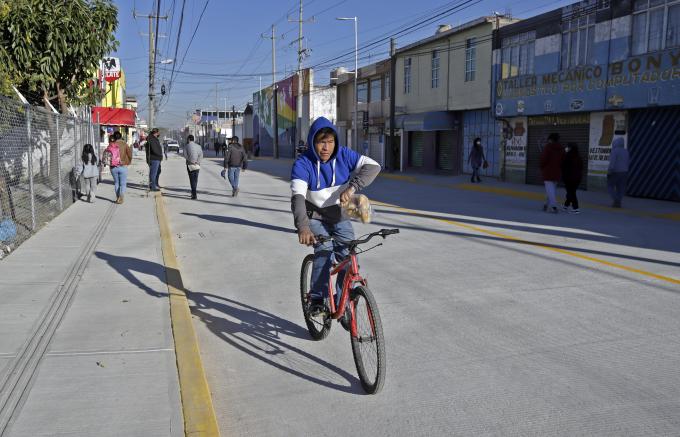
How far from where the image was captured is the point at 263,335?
5629 millimetres

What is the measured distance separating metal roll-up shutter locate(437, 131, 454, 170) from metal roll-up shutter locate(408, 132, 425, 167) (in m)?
1.76

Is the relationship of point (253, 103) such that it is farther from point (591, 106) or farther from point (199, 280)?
point (199, 280)

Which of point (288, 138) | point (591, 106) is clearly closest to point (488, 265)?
point (591, 106)

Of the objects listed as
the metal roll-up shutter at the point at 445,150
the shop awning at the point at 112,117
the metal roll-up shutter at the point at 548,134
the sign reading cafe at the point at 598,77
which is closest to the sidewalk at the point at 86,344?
the sign reading cafe at the point at 598,77

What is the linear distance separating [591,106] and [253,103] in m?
67.8

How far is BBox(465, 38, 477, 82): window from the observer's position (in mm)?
28719

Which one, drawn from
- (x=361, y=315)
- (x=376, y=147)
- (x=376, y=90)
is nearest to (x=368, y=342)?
(x=361, y=315)

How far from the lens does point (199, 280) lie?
7.88m

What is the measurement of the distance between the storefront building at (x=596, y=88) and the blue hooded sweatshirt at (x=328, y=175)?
52.0 ft

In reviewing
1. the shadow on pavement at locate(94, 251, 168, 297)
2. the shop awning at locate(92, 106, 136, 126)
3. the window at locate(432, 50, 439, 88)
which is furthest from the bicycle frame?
the window at locate(432, 50, 439, 88)

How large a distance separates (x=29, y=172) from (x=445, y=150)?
2512 centimetres

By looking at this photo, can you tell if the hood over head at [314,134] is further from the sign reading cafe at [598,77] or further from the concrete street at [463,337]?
the sign reading cafe at [598,77]

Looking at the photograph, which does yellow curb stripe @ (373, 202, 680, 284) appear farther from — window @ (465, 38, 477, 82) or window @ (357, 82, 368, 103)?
window @ (357, 82, 368, 103)

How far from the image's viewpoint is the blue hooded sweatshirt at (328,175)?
15.5 feet
